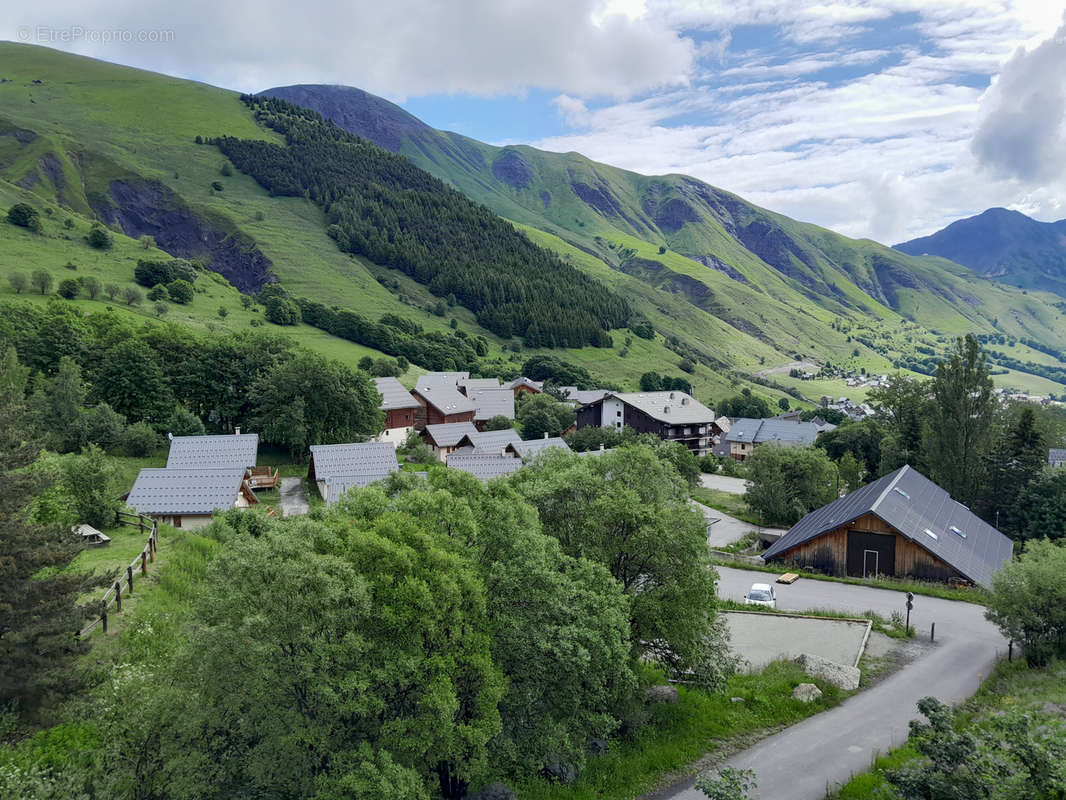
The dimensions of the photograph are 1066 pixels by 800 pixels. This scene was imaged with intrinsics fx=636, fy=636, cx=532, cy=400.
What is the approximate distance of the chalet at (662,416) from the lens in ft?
342

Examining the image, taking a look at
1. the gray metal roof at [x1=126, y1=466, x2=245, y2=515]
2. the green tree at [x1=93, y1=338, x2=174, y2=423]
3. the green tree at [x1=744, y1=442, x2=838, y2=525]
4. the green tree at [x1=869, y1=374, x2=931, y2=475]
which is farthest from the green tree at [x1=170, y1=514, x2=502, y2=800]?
the green tree at [x1=869, y1=374, x2=931, y2=475]

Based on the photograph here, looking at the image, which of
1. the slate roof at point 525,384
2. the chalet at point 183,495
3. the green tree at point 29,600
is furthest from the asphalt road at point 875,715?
the slate roof at point 525,384

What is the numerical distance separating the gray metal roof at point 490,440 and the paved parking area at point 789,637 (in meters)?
44.3

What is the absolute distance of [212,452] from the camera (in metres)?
46.5

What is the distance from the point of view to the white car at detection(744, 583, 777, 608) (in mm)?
34562

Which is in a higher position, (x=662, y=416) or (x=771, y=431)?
(x=662, y=416)

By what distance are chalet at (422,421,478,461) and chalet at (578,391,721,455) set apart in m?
31.0

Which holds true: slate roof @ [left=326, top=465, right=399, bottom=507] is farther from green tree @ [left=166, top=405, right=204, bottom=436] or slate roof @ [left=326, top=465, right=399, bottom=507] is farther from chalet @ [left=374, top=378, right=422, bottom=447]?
chalet @ [left=374, top=378, right=422, bottom=447]

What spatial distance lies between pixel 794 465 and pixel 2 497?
56073 millimetres

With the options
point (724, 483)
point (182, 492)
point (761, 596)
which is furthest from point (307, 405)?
point (724, 483)

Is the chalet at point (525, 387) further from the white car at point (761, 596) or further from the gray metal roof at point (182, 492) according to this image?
the white car at point (761, 596)

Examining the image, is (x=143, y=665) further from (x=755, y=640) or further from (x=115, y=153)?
(x=115, y=153)

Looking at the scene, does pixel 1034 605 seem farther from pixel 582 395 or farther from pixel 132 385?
pixel 582 395

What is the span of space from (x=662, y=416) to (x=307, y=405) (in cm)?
6172
